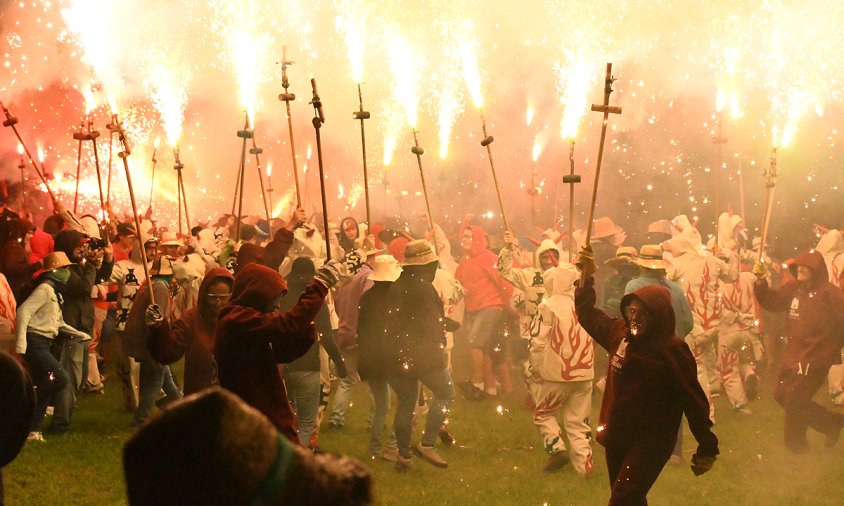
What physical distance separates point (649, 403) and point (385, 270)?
123 inches

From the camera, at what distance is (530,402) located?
981cm

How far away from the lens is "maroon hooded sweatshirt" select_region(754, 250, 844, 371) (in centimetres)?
822

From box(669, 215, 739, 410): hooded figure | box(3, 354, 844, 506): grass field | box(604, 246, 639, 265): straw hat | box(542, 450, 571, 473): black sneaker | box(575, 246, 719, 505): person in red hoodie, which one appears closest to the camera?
box(575, 246, 719, 505): person in red hoodie

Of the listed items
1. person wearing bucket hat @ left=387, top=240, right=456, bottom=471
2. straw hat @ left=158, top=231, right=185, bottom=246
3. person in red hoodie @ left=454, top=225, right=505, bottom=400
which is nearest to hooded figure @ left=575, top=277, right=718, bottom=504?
person wearing bucket hat @ left=387, top=240, right=456, bottom=471

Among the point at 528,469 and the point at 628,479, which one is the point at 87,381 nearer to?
the point at 528,469

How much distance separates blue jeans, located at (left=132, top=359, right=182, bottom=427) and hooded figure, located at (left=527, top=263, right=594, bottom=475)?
3550 mm

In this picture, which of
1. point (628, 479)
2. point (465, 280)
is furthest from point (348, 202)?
point (628, 479)

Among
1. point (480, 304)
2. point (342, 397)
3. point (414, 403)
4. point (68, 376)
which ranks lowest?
point (342, 397)

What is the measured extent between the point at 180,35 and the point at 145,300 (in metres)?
10.9

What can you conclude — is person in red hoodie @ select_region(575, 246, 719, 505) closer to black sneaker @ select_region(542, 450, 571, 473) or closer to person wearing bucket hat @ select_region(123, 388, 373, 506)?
black sneaker @ select_region(542, 450, 571, 473)

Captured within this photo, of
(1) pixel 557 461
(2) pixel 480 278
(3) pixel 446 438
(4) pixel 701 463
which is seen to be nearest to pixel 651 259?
(1) pixel 557 461

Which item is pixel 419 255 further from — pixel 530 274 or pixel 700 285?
pixel 700 285

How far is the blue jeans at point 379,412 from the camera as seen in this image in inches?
299

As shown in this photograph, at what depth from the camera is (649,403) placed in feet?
16.4
